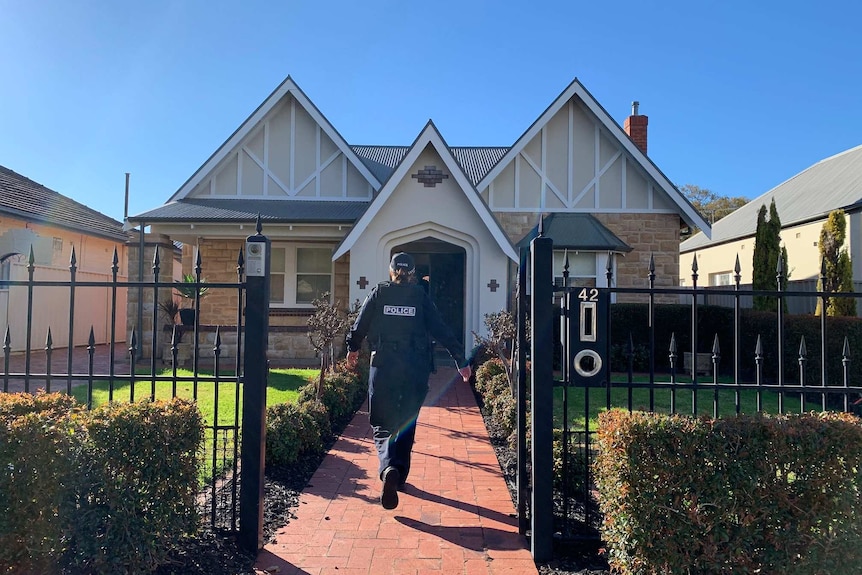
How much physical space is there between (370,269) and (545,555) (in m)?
8.87

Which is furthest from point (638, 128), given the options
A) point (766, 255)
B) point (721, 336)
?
point (721, 336)

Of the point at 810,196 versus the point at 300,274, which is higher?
the point at 810,196

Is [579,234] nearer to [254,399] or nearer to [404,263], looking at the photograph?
[404,263]

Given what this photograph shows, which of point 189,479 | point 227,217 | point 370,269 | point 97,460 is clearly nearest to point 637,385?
point 189,479

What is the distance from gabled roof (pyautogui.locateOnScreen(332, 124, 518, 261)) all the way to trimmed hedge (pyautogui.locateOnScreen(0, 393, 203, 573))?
8587 mm

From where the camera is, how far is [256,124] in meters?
14.5

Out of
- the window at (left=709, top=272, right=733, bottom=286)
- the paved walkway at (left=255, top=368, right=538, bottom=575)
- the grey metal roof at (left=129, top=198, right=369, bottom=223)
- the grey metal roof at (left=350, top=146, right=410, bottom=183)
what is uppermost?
the grey metal roof at (left=350, top=146, right=410, bottom=183)

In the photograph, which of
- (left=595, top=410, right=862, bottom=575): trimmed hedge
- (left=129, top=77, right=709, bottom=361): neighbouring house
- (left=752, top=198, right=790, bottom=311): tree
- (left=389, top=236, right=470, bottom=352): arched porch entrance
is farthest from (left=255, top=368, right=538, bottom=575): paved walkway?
(left=752, top=198, right=790, bottom=311): tree

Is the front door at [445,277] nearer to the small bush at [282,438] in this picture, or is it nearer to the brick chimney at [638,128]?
the brick chimney at [638,128]

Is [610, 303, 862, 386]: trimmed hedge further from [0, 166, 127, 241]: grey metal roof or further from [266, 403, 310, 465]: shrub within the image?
[0, 166, 127, 241]: grey metal roof

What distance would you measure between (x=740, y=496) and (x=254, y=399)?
2.95 meters

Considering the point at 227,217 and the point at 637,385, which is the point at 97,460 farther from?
the point at 227,217

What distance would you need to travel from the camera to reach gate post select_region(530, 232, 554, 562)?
375 centimetres

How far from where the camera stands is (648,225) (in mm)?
14906
